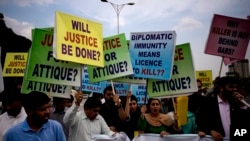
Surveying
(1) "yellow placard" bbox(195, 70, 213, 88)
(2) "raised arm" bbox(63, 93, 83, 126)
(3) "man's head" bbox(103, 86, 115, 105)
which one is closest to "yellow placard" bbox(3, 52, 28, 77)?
(3) "man's head" bbox(103, 86, 115, 105)

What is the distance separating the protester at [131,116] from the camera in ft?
18.6

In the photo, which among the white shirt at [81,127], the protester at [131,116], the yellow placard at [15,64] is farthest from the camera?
the yellow placard at [15,64]

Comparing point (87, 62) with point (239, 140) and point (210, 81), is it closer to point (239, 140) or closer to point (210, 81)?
→ point (239, 140)

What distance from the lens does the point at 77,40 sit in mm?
5473

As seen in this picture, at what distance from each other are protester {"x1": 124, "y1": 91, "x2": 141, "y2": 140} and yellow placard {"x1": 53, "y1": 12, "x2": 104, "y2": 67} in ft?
3.03

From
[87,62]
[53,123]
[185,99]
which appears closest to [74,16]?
[87,62]

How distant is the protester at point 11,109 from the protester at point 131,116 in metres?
1.88

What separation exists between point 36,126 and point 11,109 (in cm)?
139

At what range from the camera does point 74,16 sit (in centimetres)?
547

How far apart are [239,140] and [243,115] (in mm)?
305

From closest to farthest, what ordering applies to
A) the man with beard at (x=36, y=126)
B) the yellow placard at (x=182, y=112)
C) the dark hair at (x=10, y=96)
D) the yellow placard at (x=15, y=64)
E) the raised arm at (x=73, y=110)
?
the man with beard at (x=36, y=126), the dark hair at (x=10, y=96), the raised arm at (x=73, y=110), the yellow placard at (x=182, y=112), the yellow placard at (x=15, y=64)

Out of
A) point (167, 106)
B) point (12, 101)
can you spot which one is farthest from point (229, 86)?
point (167, 106)

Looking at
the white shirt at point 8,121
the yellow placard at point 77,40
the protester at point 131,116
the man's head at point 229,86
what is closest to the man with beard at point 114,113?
the protester at point 131,116

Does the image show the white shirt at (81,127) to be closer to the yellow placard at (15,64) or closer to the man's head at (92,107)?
the man's head at (92,107)
